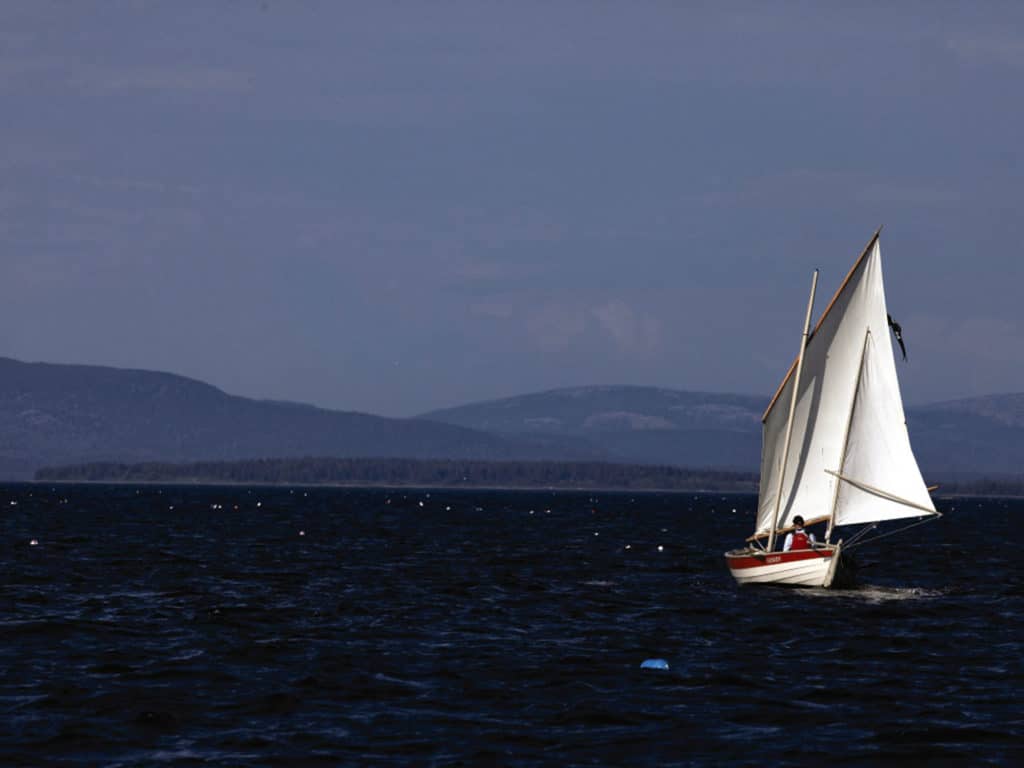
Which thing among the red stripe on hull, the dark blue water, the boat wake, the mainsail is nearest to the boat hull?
the red stripe on hull

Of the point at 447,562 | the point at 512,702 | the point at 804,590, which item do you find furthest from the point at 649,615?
the point at 447,562

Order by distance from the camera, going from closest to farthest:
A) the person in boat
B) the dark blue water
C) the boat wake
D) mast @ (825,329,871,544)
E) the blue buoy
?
the dark blue water < the blue buoy < mast @ (825,329,871,544) < the boat wake < the person in boat

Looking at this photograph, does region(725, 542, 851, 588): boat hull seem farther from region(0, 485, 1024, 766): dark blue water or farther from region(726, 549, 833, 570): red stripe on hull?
region(0, 485, 1024, 766): dark blue water

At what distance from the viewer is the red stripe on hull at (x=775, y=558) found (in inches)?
2370

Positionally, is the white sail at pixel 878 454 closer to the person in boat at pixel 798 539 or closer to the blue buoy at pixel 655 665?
the person in boat at pixel 798 539

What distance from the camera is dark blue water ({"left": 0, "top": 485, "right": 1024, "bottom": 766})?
3023 cm

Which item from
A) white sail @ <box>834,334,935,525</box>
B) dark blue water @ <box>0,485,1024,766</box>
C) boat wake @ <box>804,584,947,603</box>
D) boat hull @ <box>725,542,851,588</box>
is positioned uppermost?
white sail @ <box>834,334,935,525</box>

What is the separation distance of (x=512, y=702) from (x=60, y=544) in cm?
6536

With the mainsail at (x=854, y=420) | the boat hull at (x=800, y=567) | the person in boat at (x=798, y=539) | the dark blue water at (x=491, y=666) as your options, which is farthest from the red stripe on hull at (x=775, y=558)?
the mainsail at (x=854, y=420)

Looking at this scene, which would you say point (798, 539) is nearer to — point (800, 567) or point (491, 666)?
point (800, 567)

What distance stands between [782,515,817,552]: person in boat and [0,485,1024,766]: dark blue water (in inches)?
70.1

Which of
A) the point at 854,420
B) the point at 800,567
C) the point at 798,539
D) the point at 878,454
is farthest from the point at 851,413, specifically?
the point at 800,567

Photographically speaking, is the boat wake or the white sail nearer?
the white sail

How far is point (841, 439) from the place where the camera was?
59.9 metres
